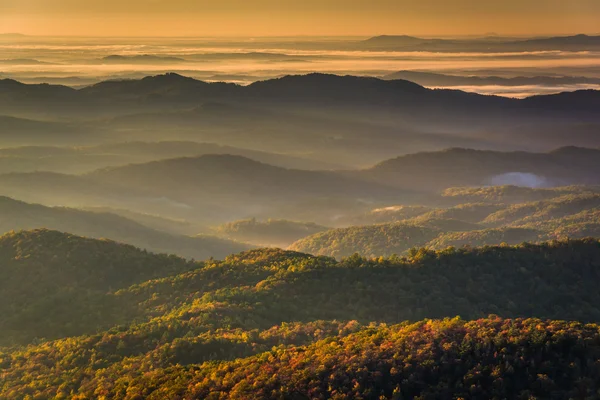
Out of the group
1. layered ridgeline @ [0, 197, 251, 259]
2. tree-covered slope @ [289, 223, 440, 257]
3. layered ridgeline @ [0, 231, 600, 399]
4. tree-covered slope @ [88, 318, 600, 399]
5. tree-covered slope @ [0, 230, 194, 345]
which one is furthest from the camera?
tree-covered slope @ [289, 223, 440, 257]

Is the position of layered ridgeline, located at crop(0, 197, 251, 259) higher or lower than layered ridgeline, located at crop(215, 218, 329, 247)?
higher

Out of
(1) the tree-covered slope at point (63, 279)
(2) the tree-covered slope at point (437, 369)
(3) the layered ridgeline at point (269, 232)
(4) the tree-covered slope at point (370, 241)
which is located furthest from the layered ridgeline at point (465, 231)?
(2) the tree-covered slope at point (437, 369)

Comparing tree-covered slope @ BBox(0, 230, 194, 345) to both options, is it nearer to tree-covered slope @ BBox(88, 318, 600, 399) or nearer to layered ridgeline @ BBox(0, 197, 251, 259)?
tree-covered slope @ BBox(88, 318, 600, 399)

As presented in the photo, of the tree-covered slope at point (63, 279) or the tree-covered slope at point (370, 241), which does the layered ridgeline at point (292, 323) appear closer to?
→ the tree-covered slope at point (63, 279)

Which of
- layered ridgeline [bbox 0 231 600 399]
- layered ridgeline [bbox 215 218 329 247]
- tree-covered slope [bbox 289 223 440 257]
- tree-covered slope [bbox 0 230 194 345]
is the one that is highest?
layered ridgeline [bbox 0 231 600 399]

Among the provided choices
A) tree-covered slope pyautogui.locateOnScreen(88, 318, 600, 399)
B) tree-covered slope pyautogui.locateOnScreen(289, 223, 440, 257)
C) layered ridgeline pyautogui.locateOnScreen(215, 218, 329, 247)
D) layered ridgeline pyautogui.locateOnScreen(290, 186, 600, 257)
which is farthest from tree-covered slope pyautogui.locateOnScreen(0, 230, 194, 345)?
layered ridgeline pyautogui.locateOnScreen(215, 218, 329, 247)

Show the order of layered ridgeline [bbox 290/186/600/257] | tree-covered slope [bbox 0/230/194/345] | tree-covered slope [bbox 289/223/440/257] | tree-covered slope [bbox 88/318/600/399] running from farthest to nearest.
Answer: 1. tree-covered slope [bbox 289/223/440/257]
2. layered ridgeline [bbox 290/186/600/257]
3. tree-covered slope [bbox 0/230/194/345]
4. tree-covered slope [bbox 88/318/600/399]
